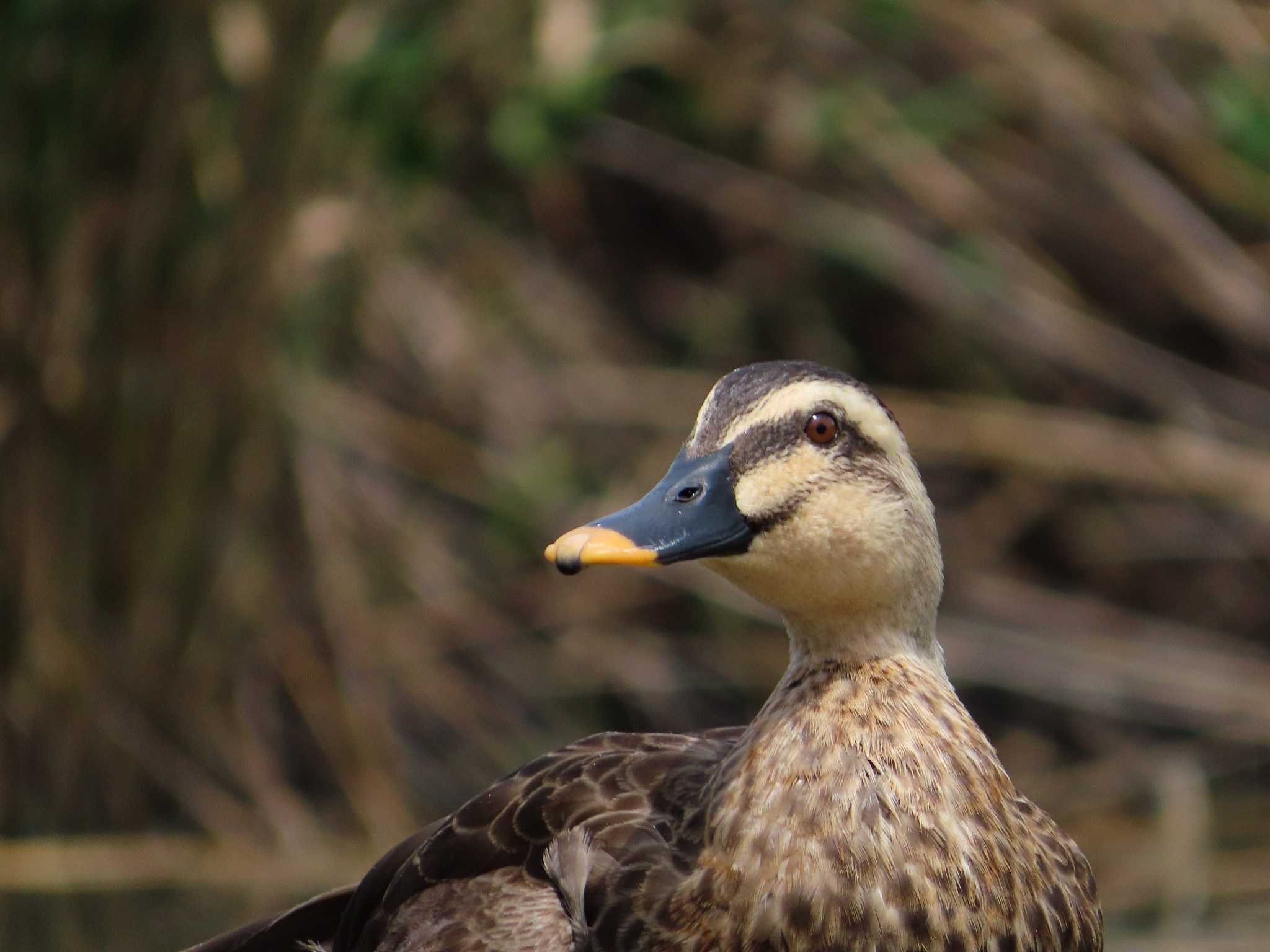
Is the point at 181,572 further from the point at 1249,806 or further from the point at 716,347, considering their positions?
the point at 1249,806

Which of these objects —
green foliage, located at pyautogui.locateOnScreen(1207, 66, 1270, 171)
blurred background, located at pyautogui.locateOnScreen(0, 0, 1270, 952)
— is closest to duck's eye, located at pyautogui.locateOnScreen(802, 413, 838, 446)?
blurred background, located at pyautogui.locateOnScreen(0, 0, 1270, 952)

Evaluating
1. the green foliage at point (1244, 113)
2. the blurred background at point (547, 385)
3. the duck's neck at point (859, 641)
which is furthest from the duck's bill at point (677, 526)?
the green foliage at point (1244, 113)

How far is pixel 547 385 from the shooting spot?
648 centimetres

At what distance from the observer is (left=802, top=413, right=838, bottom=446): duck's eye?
8.66ft

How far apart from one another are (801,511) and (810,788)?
0.37 m

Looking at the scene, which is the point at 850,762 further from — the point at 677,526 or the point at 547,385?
the point at 547,385

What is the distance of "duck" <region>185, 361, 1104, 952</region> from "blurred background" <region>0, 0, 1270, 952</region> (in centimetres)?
217

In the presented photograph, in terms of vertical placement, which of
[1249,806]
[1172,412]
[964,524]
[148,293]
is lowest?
[1249,806]

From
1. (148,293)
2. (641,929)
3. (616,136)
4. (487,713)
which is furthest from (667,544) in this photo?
(616,136)

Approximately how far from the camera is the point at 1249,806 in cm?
579

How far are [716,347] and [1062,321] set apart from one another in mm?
1159

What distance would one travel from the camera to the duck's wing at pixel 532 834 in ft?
9.11

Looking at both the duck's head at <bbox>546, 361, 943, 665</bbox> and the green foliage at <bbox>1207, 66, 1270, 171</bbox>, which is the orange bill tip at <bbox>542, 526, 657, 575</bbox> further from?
the green foliage at <bbox>1207, 66, 1270, 171</bbox>

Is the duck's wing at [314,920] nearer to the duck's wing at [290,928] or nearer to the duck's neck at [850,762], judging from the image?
the duck's wing at [290,928]
